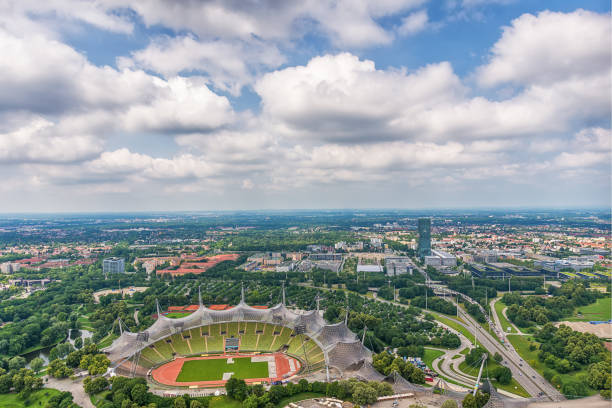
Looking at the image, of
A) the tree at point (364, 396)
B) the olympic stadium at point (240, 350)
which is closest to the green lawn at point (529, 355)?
the olympic stadium at point (240, 350)

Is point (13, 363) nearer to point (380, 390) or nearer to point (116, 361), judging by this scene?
point (116, 361)

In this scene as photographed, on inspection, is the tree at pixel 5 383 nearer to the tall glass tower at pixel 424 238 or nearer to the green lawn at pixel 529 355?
the green lawn at pixel 529 355

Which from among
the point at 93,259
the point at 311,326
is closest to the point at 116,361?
the point at 311,326

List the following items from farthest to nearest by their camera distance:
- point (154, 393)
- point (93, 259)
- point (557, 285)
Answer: point (93, 259), point (557, 285), point (154, 393)

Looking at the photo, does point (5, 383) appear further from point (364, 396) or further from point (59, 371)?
point (364, 396)

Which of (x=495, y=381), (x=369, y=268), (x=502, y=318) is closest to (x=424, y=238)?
(x=369, y=268)
